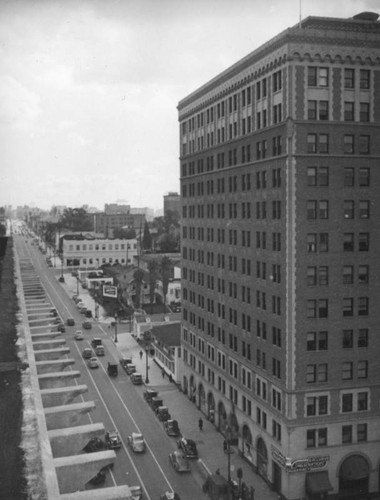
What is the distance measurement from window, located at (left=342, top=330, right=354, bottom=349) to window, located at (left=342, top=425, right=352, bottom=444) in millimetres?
6082

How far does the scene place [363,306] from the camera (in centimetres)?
4769

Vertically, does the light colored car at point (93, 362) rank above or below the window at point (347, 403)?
below

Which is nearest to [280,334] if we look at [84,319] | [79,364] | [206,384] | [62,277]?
[206,384]

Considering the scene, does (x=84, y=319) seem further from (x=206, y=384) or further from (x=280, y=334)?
(x=280, y=334)

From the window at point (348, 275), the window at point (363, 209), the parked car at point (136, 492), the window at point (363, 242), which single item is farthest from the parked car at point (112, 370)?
the window at point (363, 209)

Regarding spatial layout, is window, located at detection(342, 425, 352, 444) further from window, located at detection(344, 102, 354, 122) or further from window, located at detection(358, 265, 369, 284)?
window, located at detection(344, 102, 354, 122)

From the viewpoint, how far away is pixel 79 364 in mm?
84125

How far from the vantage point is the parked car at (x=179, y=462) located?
165 ft

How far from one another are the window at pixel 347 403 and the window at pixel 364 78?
23.4 meters

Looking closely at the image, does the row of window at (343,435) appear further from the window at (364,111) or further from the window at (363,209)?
the window at (364,111)

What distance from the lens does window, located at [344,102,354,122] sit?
153ft

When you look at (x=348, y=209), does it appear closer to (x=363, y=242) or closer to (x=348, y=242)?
(x=348, y=242)

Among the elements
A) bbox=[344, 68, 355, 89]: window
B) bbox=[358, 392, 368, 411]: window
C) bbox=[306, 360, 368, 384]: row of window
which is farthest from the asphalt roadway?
bbox=[344, 68, 355, 89]: window

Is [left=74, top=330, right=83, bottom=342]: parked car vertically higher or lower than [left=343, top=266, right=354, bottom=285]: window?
lower
